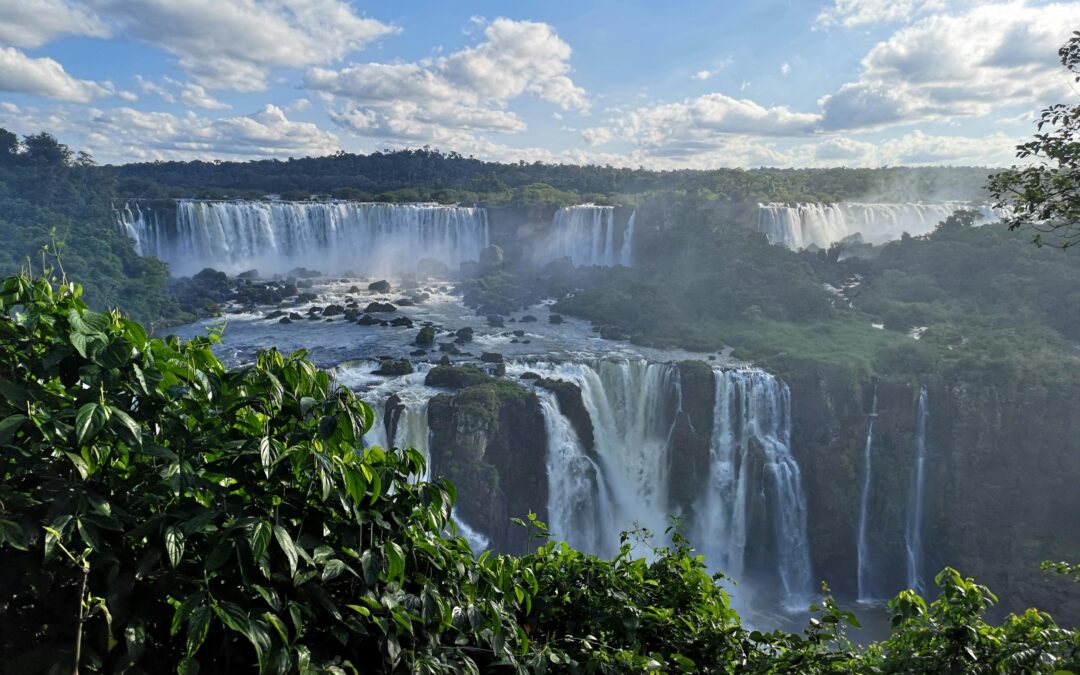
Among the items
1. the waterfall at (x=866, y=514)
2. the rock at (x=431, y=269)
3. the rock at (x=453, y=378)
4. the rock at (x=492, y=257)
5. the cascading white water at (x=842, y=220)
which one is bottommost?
the waterfall at (x=866, y=514)

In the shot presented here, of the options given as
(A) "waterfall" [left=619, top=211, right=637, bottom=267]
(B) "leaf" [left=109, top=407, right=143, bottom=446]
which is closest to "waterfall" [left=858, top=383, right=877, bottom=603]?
(A) "waterfall" [left=619, top=211, right=637, bottom=267]

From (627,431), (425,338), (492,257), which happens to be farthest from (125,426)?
(492,257)

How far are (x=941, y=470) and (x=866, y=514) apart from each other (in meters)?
2.59

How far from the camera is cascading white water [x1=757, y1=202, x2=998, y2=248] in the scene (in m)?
37.6

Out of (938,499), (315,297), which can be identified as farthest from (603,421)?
(315,297)

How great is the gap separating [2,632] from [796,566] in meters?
20.8

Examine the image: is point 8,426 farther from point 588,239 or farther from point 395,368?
point 588,239

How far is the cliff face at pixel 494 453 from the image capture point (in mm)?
16734

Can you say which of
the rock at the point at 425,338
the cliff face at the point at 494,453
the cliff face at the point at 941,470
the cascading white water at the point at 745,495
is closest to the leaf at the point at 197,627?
the cliff face at the point at 494,453

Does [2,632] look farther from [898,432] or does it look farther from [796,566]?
[898,432]

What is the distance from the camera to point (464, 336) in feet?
76.6

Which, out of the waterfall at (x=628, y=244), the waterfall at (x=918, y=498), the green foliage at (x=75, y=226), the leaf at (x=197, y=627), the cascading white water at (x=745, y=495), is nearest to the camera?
the leaf at (x=197, y=627)

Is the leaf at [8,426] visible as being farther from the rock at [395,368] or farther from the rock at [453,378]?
the rock at [395,368]

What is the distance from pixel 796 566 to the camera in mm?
19859
